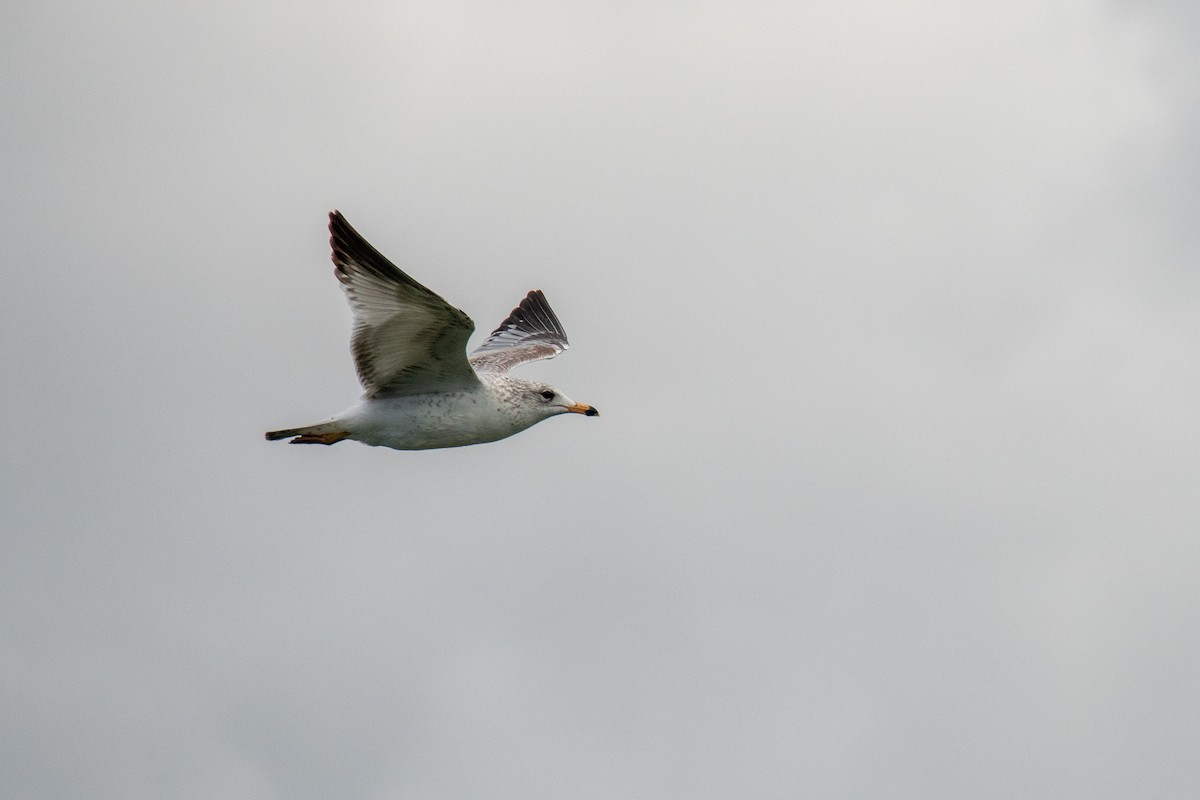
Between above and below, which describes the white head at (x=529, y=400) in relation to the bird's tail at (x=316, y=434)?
above

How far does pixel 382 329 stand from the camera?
17.2 meters

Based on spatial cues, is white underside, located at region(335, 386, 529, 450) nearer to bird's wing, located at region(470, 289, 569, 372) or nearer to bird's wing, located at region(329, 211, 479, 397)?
bird's wing, located at region(329, 211, 479, 397)

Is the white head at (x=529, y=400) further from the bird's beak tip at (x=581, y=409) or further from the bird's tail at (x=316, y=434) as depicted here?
the bird's tail at (x=316, y=434)

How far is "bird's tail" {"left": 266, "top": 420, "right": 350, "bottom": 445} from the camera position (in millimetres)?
17750

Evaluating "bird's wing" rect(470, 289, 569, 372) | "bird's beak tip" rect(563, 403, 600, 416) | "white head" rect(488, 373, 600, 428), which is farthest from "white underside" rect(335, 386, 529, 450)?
"bird's wing" rect(470, 289, 569, 372)

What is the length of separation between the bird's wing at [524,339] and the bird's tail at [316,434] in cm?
375

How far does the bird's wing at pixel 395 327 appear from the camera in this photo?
1670cm

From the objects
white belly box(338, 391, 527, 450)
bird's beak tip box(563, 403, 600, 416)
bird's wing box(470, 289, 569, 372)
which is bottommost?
white belly box(338, 391, 527, 450)

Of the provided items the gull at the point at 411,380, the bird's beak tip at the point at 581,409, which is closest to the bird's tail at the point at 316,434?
the gull at the point at 411,380

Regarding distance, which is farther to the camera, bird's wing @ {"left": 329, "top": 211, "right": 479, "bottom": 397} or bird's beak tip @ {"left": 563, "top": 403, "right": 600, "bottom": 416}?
bird's beak tip @ {"left": 563, "top": 403, "right": 600, "bottom": 416}

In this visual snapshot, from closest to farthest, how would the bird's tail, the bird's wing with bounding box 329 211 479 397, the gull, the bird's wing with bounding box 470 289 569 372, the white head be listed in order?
the bird's wing with bounding box 329 211 479 397
the gull
the bird's tail
the white head
the bird's wing with bounding box 470 289 569 372

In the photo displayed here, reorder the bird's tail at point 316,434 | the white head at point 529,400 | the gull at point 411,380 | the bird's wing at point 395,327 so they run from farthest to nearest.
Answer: the white head at point 529,400
the bird's tail at point 316,434
the gull at point 411,380
the bird's wing at point 395,327

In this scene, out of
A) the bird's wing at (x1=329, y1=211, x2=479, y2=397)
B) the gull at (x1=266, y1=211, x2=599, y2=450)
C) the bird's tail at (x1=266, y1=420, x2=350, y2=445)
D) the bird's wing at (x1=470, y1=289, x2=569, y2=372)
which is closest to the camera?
the bird's wing at (x1=329, y1=211, x2=479, y2=397)

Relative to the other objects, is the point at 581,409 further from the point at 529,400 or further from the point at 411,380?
the point at 411,380
